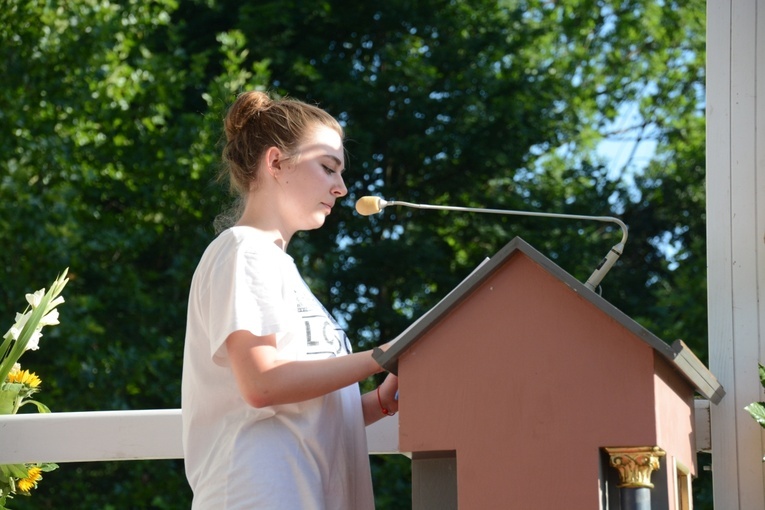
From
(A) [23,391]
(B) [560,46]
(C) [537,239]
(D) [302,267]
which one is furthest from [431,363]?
(B) [560,46]

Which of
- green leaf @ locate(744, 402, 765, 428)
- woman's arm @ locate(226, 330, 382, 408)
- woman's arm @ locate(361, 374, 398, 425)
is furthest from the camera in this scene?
woman's arm @ locate(361, 374, 398, 425)

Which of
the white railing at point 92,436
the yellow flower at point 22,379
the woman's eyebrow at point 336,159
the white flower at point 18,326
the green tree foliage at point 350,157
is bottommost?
the white railing at point 92,436

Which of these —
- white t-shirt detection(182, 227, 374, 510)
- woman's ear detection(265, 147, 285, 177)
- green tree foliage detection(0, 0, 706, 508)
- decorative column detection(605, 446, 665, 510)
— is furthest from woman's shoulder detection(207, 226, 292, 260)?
green tree foliage detection(0, 0, 706, 508)

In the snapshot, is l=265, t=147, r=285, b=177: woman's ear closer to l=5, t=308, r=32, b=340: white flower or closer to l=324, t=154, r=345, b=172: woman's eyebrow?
l=324, t=154, r=345, b=172: woman's eyebrow

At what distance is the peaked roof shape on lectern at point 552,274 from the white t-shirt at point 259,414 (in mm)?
177

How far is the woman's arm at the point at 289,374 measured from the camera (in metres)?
1.69

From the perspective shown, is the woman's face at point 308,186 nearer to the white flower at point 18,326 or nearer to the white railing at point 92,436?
the white railing at point 92,436

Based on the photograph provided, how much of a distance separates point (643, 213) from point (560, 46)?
210cm

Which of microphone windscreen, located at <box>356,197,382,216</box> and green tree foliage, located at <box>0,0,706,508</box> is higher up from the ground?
green tree foliage, located at <box>0,0,706,508</box>

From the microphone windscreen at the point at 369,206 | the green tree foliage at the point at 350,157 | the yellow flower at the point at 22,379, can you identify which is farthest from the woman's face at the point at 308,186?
the green tree foliage at the point at 350,157

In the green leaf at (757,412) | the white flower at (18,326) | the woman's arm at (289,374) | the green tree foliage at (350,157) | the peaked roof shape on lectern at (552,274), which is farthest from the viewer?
the green tree foliage at (350,157)

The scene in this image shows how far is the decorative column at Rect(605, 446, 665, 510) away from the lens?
1.55 m

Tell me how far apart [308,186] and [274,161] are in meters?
0.08

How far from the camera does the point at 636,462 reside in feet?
5.08
